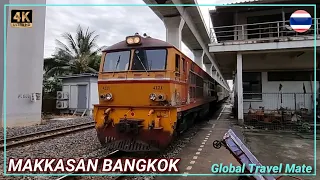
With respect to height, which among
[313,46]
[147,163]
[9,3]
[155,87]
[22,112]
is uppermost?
[9,3]

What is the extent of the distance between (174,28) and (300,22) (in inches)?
264

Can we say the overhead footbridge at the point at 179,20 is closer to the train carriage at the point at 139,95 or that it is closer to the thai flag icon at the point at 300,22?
the thai flag icon at the point at 300,22

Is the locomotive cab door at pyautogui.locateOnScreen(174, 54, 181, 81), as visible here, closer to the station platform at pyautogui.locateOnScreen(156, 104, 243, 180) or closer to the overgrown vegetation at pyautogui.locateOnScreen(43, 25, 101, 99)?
the station platform at pyautogui.locateOnScreen(156, 104, 243, 180)

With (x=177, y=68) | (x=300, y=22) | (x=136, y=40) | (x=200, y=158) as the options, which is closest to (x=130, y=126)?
(x=200, y=158)

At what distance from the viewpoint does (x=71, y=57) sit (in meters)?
28.7

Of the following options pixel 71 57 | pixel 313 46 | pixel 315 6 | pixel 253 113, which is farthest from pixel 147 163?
pixel 71 57

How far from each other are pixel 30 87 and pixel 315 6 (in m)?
15.5

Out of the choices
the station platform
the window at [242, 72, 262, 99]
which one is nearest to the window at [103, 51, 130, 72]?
the station platform

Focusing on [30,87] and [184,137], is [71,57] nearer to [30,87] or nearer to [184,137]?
[30,87]

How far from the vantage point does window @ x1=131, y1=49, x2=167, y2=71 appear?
6.64m

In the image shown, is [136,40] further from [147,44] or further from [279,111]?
[279,111]

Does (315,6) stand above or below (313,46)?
above

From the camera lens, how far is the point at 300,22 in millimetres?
12258

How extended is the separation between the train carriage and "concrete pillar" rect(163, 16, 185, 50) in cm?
811
